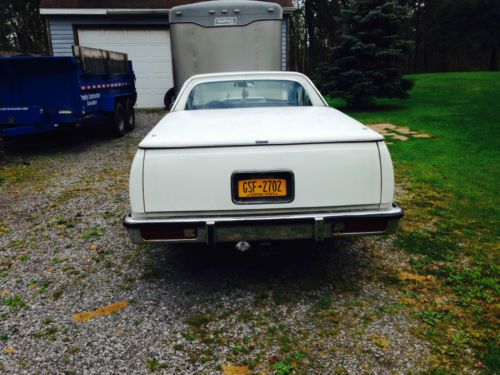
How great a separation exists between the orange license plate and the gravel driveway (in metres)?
0.50

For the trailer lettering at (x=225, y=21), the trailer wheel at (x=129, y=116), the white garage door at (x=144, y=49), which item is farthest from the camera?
the white garage door at (x=144, y=49)

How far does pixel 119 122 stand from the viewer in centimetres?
1018

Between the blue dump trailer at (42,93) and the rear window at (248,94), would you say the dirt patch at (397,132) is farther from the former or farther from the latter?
the blue dump trailer at (42,93)

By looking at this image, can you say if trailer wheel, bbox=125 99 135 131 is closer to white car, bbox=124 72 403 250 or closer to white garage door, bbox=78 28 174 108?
white garage door, bbox=78 28 174 108

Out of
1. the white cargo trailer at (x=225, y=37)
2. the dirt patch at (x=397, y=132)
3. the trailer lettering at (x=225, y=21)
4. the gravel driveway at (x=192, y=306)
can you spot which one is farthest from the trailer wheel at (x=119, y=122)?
the dirt patch at (x=397, y=132)

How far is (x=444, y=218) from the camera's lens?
4.59 metres

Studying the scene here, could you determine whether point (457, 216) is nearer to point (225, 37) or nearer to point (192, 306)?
point (192, 306)

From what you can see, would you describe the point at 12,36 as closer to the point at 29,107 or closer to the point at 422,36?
the point at 29,107

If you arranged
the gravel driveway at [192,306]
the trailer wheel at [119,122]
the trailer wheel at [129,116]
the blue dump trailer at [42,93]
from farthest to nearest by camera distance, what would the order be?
the trailer wheel at [129,116] → the trailer wheel at [119,122] → the blue dump trailer at [42,93] → the gravel driveway at [192,306]

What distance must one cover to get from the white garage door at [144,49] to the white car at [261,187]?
13.4m

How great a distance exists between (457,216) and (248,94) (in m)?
2.61

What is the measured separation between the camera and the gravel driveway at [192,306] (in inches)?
97.7

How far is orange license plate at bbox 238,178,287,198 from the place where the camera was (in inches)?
110

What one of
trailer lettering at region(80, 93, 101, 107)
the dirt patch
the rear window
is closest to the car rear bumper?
the rear window
